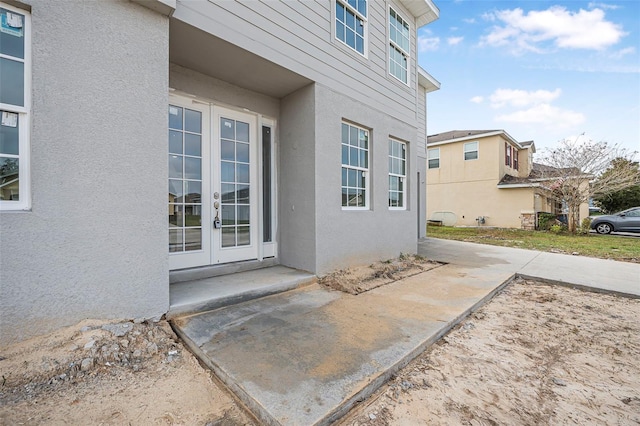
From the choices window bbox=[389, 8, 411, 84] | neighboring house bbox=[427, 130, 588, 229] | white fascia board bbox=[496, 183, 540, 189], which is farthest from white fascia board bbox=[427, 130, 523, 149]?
window bbox=[389, 8, 411, 84]

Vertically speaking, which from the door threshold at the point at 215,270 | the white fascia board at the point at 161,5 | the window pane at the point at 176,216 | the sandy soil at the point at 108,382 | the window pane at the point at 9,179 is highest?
the white fascia board at the point at 161,5

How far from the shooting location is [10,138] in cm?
219

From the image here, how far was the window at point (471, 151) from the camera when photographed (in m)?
16.7

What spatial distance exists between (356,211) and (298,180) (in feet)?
4.48

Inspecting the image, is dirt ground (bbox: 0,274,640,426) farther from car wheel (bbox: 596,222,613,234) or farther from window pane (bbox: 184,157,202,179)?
car wheel (bbox: 596,222,613,234)

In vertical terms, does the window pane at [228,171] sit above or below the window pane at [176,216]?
above

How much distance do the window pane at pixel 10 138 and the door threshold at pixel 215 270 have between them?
2.14 meters

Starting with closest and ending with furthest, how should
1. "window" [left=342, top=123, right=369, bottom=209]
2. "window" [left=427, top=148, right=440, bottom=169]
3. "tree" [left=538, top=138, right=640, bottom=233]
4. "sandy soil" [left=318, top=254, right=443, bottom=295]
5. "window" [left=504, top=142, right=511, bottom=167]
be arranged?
"sandy soil" [left=318, top=254, right=443, bottom=295]
"window" [left=342, top=123, right=369, bottom=209]
"tree" [left=538, top=138, right=640, bottom=233]
"window" [left=504, top=142, right=511, bottom=167]
"window" [left=427, top=148, right=440, bottom=169]

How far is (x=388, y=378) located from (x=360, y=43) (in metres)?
5.85

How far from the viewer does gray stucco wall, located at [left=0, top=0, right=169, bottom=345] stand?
2.18 meters

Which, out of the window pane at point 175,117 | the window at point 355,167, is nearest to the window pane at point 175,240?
the window pane at point 175,117

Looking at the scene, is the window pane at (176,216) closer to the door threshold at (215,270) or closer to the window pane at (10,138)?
the door threshold at (215,270)

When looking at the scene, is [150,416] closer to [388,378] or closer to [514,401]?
[388,378]

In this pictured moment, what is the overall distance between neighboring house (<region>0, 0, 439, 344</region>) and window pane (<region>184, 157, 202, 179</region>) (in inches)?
0.7
